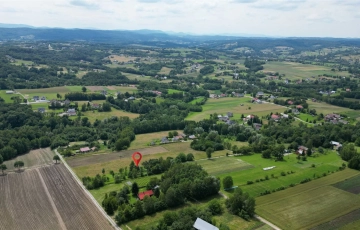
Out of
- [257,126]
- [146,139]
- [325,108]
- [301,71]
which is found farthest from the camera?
[301,71]

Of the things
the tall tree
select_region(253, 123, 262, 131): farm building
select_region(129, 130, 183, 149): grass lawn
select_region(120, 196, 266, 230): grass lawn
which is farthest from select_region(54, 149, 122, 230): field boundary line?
select_region(253, 123, 262, 131): farm building

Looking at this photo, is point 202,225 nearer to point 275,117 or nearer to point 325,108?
point 275,117

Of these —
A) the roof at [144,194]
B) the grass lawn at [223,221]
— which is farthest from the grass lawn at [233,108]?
the grass lawn at [223,221]

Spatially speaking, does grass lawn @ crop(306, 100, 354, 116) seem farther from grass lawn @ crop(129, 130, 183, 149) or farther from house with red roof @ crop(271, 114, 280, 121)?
grass lawn @ crop(129, 130, 183, 149)

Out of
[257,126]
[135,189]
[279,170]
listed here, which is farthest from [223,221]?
[257,126]

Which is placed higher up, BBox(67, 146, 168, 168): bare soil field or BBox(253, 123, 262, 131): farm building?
BBox(253, 123, 262, 131): farm building

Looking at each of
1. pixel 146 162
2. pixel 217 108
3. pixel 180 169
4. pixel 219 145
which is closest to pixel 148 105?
pixel 217 108
